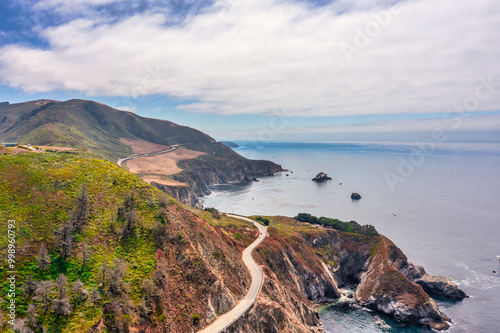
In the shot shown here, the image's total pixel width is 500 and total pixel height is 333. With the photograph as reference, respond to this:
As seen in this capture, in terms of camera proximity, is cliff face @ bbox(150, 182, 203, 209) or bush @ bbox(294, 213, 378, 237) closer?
bush @ bbox(294, 213, 378, 237)

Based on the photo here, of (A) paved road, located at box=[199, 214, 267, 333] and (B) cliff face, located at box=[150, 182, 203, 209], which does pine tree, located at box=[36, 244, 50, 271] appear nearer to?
(A) paved road, located at box=[199, 214, 267, 333]

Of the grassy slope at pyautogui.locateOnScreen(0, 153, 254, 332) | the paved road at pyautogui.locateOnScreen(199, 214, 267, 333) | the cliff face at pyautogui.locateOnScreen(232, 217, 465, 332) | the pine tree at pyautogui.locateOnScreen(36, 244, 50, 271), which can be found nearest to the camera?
the pine tree at pyautogui.locateOnScreen(36, 244, 50, 271)

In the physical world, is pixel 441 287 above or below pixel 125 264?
below

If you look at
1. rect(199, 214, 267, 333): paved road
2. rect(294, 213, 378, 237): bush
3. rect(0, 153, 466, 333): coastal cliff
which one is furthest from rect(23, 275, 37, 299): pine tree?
rect(294, 213, 378, 237): bush

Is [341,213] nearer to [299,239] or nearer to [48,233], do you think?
[299,239]

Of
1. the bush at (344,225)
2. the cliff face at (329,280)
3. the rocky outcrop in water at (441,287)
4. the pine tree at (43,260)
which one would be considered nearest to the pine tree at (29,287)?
the pine tree at (43,260)

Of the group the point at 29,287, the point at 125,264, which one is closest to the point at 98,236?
the point at 125,264

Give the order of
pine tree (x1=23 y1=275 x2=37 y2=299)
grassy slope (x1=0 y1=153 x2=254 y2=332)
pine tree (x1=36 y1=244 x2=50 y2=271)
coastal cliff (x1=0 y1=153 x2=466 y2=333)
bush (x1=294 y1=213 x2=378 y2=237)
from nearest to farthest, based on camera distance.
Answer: pine tree (x1=23 y1=275 x2=37 y2=299) → coastal cliff (x1=0 y1=153 x2=466 y2=333) → pine tree (x1=36 y1=244 x2=50 y2=271) → grassy slope (x1=0 y1=153 x2=254 y2=332) → bush (x1=294 y1=213 x2=378 y2=237)

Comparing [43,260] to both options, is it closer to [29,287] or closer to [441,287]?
[29,287]

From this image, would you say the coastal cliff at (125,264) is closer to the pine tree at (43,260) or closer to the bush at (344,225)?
the pine tree at (43,260)
